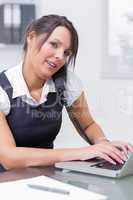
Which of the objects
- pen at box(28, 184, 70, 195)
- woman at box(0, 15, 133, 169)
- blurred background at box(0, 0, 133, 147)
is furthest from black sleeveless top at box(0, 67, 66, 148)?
blurred background at box(0, 0, 133, 147)

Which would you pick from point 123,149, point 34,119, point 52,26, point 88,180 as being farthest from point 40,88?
point 88,180

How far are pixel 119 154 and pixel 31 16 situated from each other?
144 centimetres

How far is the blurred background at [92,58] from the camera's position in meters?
2.45

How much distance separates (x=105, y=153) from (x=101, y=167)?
0.31ft

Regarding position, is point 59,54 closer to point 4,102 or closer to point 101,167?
point 4,102

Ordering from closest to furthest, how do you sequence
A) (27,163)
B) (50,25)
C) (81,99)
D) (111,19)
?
(27,163) → (50,25) → (81,99) → (111,19)

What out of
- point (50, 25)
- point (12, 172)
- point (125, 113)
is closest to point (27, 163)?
point (12, 172)

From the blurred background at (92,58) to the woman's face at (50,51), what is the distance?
0.79m

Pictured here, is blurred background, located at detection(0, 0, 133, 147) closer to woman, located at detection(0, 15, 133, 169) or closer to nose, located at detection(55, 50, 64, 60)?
woman, located at detection(0, 15, 133, 169)

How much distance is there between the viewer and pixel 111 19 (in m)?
2.46

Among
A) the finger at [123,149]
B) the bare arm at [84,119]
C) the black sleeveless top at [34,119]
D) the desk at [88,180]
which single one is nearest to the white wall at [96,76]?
the bare arm at [84,119]

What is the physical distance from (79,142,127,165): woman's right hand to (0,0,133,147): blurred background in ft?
3.63

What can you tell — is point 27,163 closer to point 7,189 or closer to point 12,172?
point 12,172

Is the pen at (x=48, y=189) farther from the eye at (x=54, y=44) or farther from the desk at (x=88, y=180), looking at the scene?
the eye at (x=54, y=44)
